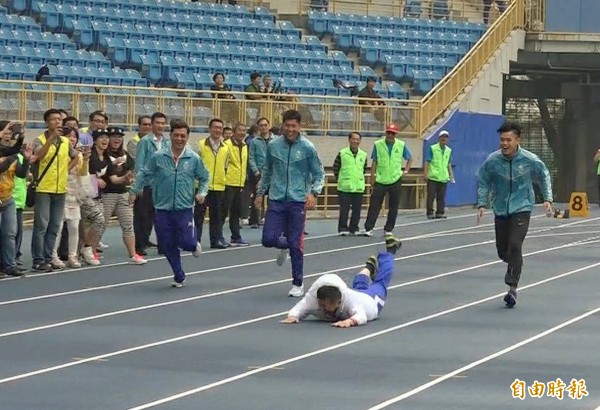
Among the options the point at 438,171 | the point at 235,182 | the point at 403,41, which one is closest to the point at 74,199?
the point at 235,182

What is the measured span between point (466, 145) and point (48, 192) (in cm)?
1718

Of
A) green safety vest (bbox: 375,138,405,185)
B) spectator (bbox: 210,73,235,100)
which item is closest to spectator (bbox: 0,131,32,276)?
green safety vest (bbox: 375,138,405,185)

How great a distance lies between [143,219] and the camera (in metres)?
20.8

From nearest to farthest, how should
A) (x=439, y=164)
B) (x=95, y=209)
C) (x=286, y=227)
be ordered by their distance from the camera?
(x=286, y=227) < (x=95, y=209) < (x=439, y=164)

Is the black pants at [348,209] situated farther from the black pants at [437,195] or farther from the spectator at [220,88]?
the spectator at [220,88]

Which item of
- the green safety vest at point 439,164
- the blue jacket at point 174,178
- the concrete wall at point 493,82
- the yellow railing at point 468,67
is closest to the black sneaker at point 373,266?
the blue jacket at point 174,178

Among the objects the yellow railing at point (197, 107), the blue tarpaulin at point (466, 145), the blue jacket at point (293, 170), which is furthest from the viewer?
the blue tarpaulin at point (466, 145)

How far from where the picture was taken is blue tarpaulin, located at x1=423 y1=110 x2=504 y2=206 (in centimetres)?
3316

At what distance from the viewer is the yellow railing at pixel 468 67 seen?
107ft

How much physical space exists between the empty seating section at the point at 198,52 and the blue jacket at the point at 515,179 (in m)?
11.4

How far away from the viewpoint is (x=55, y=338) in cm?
1308

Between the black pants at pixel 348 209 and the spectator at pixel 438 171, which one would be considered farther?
the spectator at pixel 438 171

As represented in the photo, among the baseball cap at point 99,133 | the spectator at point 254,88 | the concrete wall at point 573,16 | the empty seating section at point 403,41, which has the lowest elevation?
the baseball cap at point 99,133

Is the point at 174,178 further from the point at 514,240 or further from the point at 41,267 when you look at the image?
the point at 514,240
